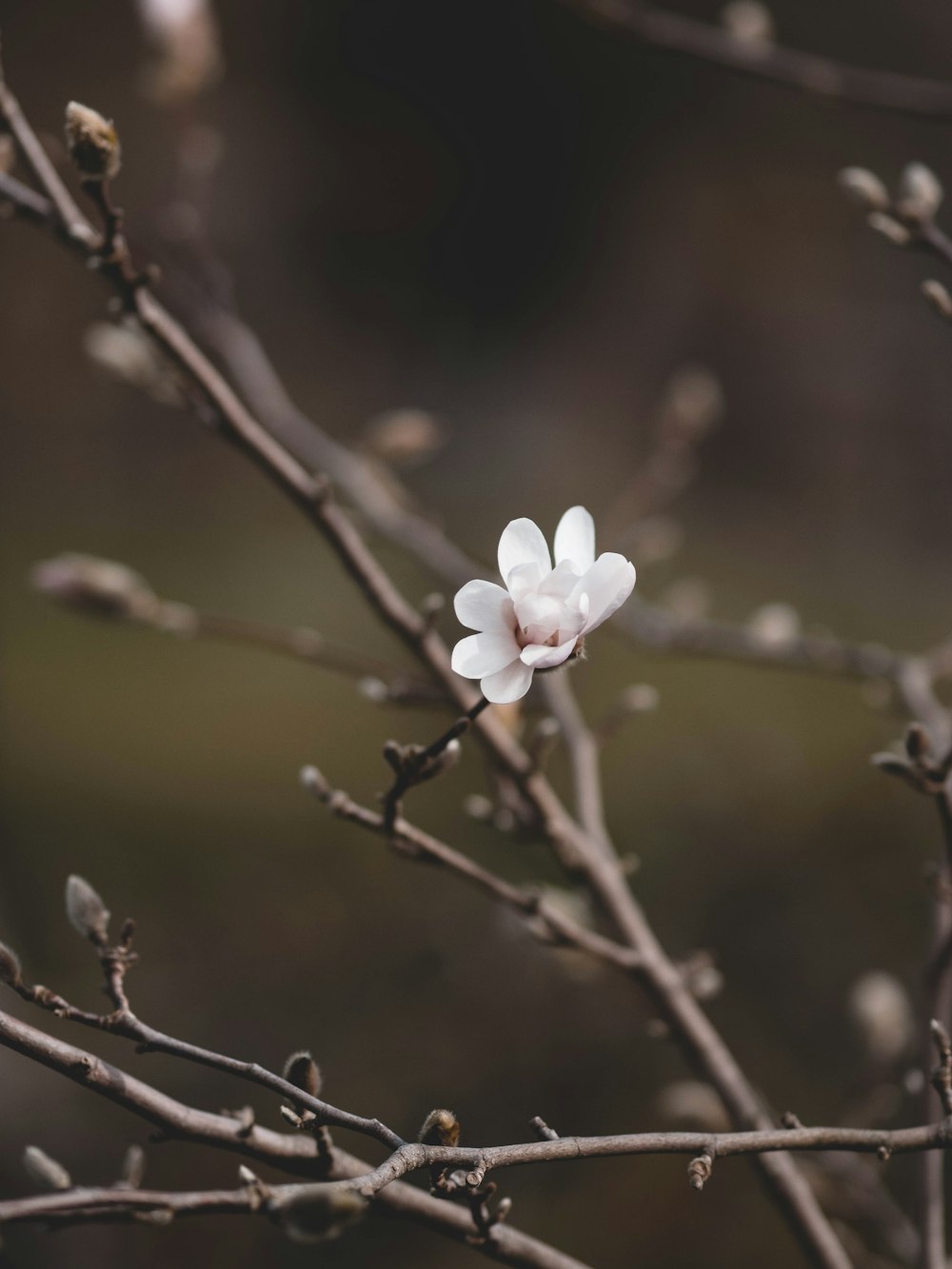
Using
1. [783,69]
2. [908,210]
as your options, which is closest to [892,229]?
[908,210]

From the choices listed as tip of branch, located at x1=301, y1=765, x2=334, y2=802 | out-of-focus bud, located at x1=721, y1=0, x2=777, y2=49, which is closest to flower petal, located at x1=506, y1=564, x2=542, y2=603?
tip of branch, located at x1=301, y1=765, x2=334, y2=802

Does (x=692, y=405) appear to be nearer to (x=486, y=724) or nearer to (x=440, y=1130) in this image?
(x=486, y=724)

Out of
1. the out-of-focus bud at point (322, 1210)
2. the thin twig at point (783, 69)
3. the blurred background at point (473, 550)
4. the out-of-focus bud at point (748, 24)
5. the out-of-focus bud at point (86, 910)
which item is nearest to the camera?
the out-of-focus bud at point (322, 1210)

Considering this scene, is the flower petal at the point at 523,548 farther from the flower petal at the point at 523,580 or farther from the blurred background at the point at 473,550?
the blurred background at the point at 473,550

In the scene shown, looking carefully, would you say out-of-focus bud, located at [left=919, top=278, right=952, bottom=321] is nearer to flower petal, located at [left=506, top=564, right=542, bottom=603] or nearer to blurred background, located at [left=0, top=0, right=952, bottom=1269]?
flower petal, located at [left=506, top=564, right=542, bottom=603]

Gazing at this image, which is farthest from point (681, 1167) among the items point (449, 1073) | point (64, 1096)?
point (64, 1096)

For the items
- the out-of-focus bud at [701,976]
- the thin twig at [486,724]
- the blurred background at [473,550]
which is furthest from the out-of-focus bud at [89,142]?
the out-of-focus bud at [701,976]
